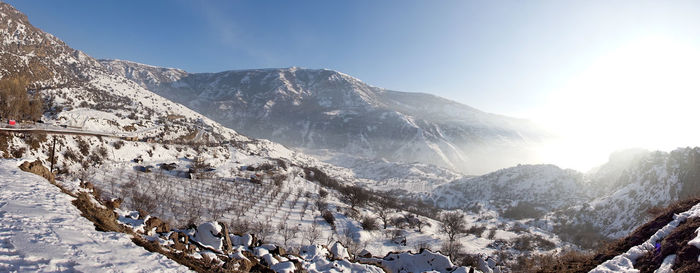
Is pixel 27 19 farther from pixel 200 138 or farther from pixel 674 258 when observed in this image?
pixel 674 258

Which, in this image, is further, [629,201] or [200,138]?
[200,138]

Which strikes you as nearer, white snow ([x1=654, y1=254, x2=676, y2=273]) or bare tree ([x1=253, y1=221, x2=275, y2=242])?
white snow ([x1=654, y1=254, x2=676, y2=273])

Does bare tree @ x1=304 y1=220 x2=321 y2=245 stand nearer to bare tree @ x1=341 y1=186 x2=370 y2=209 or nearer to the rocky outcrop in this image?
bare tree @ x1=341 y1=186 x2=370 y2=209

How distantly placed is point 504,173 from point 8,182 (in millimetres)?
154004

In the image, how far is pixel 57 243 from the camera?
891 cm

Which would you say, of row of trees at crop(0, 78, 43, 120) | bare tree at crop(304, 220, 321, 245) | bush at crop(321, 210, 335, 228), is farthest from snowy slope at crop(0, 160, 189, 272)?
row of trees at crop(0, 78, 43, 120)

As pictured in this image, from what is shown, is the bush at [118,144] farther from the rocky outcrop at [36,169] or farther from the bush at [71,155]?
the rocky outcrop at [36,169]

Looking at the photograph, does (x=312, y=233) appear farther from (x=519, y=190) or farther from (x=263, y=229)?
(x=519, y=190)

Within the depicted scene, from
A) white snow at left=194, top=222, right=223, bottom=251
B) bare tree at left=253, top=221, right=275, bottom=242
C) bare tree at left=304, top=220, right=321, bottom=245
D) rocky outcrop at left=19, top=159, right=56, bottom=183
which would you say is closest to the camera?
white snow at left=194, top=222, right=223, bottom=251

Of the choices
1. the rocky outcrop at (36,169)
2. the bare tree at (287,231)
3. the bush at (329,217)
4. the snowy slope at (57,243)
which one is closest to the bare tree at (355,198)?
the bush at (329,217)

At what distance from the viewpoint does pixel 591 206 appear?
8994 centimetres

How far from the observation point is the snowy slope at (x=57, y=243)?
7.85m

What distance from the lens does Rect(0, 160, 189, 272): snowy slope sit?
25.7 feet

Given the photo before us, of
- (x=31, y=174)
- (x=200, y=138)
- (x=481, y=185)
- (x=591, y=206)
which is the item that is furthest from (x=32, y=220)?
(x=481, y=185)
